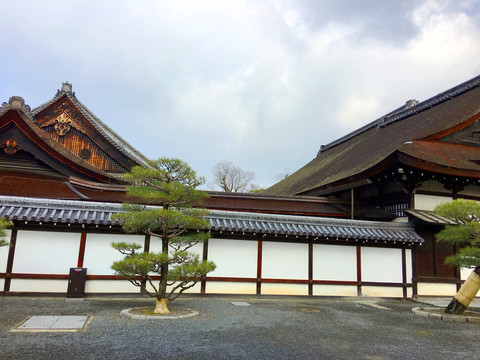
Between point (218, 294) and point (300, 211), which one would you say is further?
point (300, 211)

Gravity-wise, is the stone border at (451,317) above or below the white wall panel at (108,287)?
below

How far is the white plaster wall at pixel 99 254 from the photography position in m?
9.59

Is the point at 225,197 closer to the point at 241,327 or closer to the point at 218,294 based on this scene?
the point at 218,294

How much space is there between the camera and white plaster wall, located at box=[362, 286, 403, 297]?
36.7 ft

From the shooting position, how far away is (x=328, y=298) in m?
10.9

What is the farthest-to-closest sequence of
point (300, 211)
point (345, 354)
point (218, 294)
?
point (300, 211) < point (218, 294) < point (345, 354)

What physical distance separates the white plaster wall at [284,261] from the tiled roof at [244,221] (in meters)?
0.46

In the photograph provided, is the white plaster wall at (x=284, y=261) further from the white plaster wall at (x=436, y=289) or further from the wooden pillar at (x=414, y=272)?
the white plaster wall at (x=436, y=289)

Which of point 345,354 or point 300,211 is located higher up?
point 300,211

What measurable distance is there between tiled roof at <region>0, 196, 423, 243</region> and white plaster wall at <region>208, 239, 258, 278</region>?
453 mm

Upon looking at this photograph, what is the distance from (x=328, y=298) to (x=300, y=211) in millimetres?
3477

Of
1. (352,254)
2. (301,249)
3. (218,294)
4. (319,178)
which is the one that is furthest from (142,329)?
(319,178)

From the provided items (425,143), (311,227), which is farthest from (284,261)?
(425,143)

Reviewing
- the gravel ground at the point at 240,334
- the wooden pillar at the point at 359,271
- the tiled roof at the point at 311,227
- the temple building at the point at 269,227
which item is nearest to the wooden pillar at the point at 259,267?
the temple building at the point at 269,227
